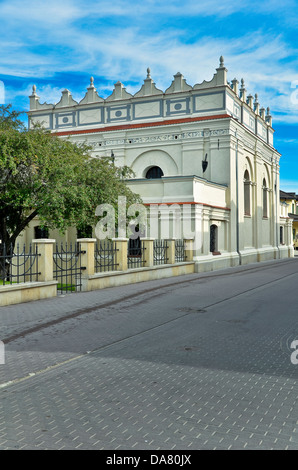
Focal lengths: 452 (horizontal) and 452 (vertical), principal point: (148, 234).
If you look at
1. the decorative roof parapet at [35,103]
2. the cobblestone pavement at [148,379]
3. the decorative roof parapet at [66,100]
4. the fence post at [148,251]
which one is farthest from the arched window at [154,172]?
the cobblestone pavement at [148,379]

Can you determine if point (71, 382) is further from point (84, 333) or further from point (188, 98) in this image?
point (188, 98)

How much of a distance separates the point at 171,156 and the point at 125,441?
28232mm

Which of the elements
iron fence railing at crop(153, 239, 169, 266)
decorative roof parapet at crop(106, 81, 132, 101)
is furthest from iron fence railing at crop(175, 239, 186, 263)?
decorative roof parapet at crop(106, 81, 132, 101)

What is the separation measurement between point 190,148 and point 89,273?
1728 cm

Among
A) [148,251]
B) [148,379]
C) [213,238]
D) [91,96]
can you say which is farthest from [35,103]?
[148,379]

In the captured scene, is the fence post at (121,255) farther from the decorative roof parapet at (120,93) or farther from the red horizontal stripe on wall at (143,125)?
the decorative roof parapet at (120,93)

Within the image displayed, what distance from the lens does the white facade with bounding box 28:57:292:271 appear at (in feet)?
86.4

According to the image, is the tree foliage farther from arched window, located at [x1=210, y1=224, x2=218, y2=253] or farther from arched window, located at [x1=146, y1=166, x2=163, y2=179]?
arched window, located at [x1=146, y1=166, x2=163, y2=179]

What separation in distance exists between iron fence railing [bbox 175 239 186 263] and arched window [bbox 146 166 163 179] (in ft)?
29.8

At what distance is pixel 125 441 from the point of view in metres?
3.99

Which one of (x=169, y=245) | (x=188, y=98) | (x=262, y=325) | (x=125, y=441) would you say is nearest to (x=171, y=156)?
(x=188, y=98)

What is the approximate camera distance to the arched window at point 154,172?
3216cm

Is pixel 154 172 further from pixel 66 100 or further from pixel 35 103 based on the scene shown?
pixel 35 103

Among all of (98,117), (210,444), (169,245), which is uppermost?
(98,117)
